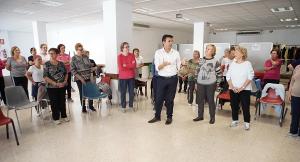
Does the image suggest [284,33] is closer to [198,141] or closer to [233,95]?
[233,95]

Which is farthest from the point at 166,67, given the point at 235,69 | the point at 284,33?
the point at 284,33

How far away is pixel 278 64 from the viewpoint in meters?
4.91

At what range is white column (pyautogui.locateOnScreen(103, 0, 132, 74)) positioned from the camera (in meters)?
5.07

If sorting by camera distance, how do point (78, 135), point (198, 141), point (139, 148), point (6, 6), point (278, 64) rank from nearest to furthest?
1. point (139, 148)
2. point (198, 141)
3. point (78, 135)
4. point (278, 64)
5. point (6, 6)

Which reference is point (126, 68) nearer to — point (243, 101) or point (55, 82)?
point (55, 82)

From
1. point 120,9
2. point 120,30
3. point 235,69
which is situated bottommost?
point 235,69

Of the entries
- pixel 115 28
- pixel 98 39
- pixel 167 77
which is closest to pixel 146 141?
pixel 167 77

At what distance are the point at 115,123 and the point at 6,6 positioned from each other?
4.97 meters

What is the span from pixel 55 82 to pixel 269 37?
1434 cm

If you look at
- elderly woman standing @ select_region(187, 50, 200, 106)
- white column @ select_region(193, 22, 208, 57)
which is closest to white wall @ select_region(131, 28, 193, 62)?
white column @ select_region(193, 22, 208, 57)

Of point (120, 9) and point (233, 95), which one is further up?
point (120, 9)

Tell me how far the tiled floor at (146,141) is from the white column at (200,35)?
5795 mm

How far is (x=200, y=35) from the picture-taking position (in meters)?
9.46

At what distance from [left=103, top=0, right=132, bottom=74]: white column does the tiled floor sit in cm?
172
